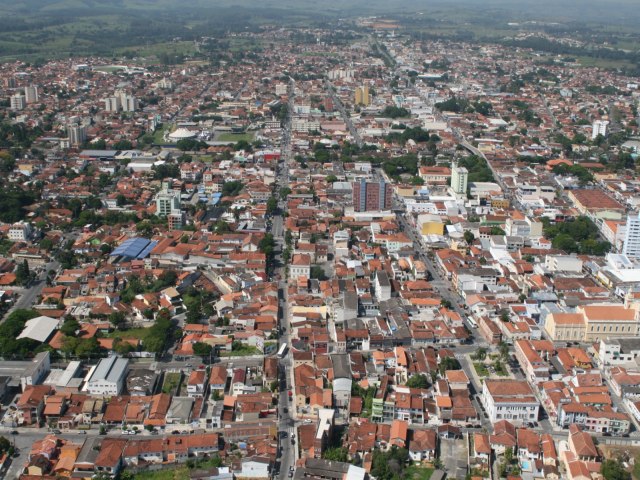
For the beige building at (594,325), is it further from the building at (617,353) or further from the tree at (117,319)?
the tree at (117,319)

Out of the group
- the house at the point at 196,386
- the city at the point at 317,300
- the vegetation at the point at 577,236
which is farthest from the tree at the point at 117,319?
the vegetation at the point at 577,236

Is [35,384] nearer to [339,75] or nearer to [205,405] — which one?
[205,405]

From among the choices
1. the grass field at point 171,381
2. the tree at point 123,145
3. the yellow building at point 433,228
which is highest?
the tree at point 123,145

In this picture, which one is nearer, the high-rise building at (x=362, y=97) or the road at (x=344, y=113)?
the road at (x=344, y=113)

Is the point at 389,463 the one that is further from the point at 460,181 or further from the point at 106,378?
the point at 460,181

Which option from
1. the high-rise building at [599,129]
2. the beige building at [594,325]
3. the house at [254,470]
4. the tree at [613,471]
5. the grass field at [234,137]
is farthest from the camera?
the high-rise building at [599,129]

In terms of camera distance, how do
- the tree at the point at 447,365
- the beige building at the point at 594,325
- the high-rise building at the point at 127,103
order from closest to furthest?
the tree at the point at 447,365 < the beige building at the point at 594,325 < the high-rise building at the point at 127,103

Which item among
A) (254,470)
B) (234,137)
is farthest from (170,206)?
(254,470)

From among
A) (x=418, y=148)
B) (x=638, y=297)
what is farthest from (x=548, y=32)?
(x=638, y=297)
